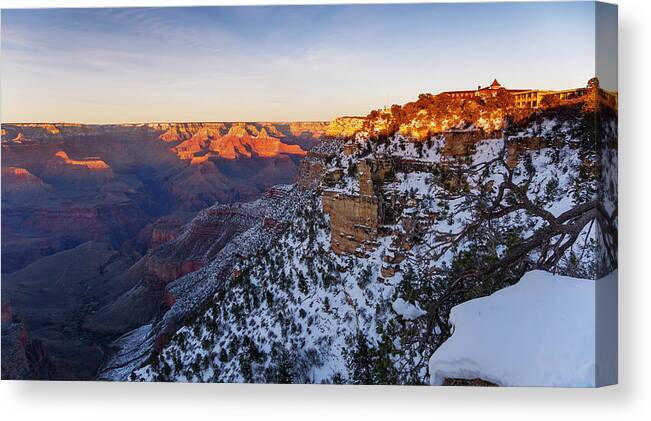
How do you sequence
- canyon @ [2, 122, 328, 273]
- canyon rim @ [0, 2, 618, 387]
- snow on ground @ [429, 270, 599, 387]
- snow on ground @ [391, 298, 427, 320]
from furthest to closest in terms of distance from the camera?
canyon @ [2, 122, 328, 273] → snow on ground @ [391, 298, 427, 320] → canyon rim @ [0, 2, 618, 387] → snow on ground @ [429, 270, 599, 387]

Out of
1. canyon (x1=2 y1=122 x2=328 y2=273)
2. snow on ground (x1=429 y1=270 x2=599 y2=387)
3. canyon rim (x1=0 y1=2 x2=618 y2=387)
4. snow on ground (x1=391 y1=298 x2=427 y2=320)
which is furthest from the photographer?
canyon (x1=2 y1=122 x2=328 y2=273)

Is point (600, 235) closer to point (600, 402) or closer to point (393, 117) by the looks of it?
point (600, 402)

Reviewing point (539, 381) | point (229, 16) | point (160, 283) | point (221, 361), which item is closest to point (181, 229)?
point (160, 283)

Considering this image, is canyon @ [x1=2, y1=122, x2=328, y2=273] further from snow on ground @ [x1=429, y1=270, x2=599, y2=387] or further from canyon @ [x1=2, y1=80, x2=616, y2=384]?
snow on ground @ [x1=429, y1=270, x2=599, y2=387]

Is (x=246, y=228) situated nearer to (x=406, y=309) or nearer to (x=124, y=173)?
(x=124, y=173)

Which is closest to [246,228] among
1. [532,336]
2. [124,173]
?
[124,173]

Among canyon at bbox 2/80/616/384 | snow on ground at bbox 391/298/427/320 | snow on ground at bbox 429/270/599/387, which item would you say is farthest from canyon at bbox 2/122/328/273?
snow on ground at bbox 429/270/599/387

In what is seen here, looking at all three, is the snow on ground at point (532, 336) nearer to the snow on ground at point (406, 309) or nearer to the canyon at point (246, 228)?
the canyon at point (246, 228)

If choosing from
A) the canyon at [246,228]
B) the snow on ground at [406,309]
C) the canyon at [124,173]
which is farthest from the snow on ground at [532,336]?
the canyon at [124,173]
